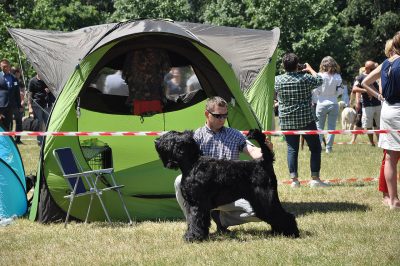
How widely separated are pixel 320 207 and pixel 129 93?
2.80 meters

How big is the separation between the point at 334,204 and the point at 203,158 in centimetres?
257

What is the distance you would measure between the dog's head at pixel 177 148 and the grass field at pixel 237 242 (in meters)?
0.71

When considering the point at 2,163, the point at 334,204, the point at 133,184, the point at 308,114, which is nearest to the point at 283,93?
the point at 308,114

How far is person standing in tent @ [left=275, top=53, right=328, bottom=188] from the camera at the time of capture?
8867mm

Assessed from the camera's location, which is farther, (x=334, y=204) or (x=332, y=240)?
(x=334, y=204)

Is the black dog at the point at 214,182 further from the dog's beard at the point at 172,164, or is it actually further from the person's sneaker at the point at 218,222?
the person's sneaker at the point at 218,222

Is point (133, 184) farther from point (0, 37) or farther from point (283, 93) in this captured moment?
point (0, 37)

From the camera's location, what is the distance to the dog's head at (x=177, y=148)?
5.92 meters

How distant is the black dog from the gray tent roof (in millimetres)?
1866

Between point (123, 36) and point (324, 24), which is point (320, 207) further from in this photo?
point (324, 24)

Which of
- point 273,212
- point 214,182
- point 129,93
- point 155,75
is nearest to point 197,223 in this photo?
point 214,182

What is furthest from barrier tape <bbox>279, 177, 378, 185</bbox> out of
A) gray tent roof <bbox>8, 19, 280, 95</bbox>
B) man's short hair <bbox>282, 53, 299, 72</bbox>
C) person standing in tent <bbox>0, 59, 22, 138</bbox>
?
person standing in tent <bbox>0, 59, 22, 138</bbox>

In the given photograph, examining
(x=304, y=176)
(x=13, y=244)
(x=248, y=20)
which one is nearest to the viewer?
(x=13, y=244)

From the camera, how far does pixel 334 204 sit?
316 inches
